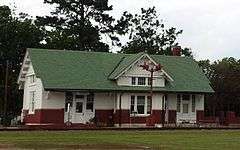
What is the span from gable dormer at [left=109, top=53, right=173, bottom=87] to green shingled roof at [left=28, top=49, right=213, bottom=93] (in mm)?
247

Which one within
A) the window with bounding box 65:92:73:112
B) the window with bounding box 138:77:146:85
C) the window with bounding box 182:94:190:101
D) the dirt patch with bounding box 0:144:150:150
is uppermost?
the window with bounding box 138:77:146:85

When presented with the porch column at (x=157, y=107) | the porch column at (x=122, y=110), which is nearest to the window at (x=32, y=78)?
the porch column at (x=122, y=110)

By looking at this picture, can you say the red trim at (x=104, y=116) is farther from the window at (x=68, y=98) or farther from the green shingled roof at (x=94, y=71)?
the window at (x=68, y=98)

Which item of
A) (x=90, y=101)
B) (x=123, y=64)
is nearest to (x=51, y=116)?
(x=90, y=101)

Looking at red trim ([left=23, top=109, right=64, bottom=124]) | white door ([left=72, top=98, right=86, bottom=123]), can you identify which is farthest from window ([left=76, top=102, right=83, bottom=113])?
red trim ([left=23, top=109, right=64, bottom=124])

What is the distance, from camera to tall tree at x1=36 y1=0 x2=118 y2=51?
81.9 m

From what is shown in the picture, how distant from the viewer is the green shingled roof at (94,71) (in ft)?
175

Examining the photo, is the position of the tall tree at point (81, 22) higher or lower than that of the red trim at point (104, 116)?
higher

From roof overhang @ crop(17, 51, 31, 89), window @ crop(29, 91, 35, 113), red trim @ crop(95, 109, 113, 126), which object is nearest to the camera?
red trim @ crop(95, 109, 113, 126)

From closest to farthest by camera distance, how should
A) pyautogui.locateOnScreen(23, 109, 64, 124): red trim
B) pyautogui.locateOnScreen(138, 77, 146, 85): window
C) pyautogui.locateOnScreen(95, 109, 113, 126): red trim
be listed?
pyautogui.locateOnScreen(23, 109, 64, 124): red trim
pyautogui.locateOnScreen(95, 109, 113, 126): red trim
pyautogui.locateOnScreen(138, 77, 146, 85): window

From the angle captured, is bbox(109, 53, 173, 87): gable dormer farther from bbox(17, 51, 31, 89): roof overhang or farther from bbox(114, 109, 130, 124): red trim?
bbox(17, 51, 31, 89): roof overhang

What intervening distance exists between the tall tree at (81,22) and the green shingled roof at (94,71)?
21.2 m

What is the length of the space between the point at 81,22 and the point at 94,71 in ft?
94.5

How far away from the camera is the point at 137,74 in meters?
55.5
